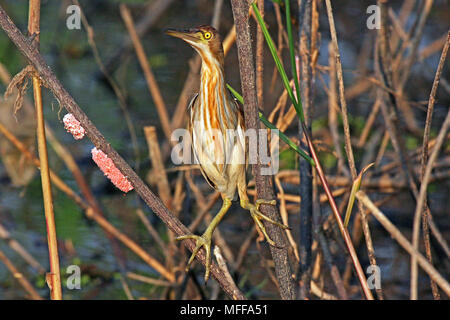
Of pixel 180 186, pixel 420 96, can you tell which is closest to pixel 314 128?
pixel 420 96

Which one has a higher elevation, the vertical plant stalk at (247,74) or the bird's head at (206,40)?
the bird's head at (206,40)

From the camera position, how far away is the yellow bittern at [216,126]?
113cm

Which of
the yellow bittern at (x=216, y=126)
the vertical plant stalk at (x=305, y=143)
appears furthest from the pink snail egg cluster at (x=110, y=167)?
the vertical plant stalk at (x=305, y=143)

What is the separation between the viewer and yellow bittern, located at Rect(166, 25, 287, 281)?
3.72 ft

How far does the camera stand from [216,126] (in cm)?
115

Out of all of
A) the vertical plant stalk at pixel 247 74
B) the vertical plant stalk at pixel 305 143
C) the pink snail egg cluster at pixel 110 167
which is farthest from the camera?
the vertical plant stalk at pixel 305 143

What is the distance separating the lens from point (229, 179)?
116cm

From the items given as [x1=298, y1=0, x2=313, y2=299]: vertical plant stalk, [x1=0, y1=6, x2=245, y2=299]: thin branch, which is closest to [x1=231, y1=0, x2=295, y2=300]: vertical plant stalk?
[x1=0, y1=6, x2=245, y2=299]: thin branch

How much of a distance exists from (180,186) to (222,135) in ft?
2.98

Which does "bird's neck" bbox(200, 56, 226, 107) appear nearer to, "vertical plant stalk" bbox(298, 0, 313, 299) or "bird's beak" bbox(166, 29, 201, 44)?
"bird's beak" bbox(166, 29, 201, 44)

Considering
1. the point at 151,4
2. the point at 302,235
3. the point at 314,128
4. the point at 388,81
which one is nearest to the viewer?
the point at 302,235

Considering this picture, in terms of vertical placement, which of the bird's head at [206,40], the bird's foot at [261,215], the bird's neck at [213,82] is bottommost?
the bird's foot at [261,215]

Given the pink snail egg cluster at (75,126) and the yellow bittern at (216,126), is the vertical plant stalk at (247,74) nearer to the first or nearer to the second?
the yellow bittern at (216,126)
